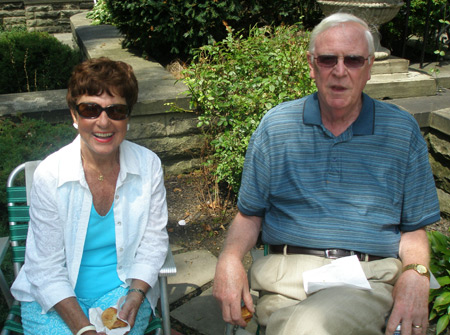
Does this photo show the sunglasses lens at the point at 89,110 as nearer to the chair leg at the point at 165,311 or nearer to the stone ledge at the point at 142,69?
the chair leg at the point at 165,311

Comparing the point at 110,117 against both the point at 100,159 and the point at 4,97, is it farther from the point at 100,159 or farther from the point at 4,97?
the point at 4,97

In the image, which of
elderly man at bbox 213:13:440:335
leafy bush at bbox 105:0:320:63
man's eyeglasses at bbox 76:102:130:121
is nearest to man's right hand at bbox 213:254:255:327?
elderly man at bbox 213:13:440:335

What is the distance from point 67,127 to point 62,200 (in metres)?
1.32

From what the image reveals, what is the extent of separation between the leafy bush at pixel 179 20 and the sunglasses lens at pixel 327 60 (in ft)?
8.30

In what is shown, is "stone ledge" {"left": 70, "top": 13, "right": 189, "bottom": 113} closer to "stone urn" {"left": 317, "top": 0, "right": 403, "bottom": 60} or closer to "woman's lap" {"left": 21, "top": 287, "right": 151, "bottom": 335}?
"stone urn" {"left": 317, "top": 0, "right": 403, "bottom": 60}

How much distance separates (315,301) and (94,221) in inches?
40.0

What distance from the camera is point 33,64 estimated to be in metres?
5.96

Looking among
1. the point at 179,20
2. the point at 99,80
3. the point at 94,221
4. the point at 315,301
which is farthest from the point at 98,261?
the point at 179,20

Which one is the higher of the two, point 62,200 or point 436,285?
point 62,200

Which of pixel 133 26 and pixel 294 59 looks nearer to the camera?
pixel 294 59

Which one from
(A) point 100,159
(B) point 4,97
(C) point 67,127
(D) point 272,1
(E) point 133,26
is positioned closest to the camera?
(A) point 100,159

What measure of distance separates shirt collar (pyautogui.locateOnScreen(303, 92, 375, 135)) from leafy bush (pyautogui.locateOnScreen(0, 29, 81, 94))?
4.07m

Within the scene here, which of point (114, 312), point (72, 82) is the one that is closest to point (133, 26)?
point (72, 82)

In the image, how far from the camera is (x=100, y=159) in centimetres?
226
